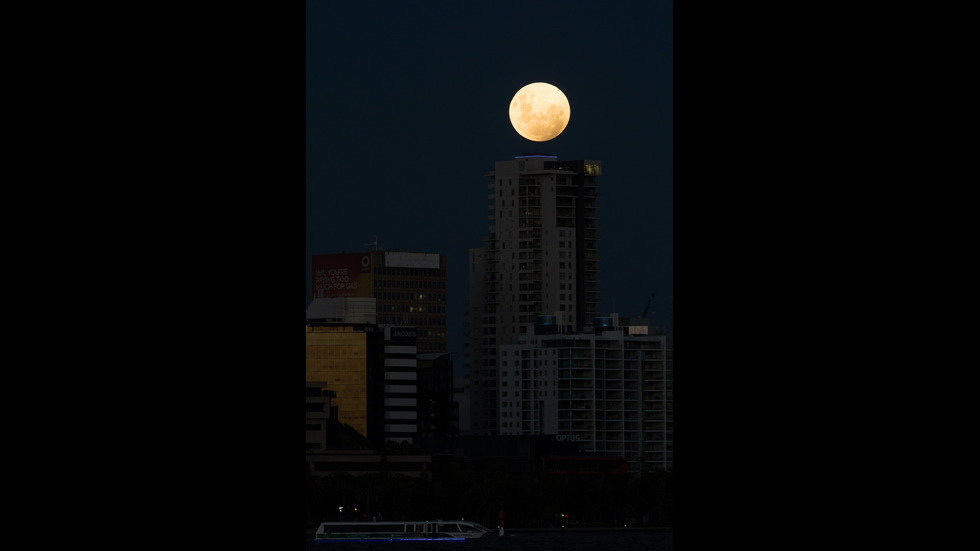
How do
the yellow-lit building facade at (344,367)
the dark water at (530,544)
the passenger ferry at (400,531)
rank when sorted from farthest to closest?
the yellow-lit building facade at (344,367), the dark water at (530,544), the passenger ferry at (400,531)

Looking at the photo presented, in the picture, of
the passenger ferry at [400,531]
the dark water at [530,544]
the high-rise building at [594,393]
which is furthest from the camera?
the high-rise building at [594,393]

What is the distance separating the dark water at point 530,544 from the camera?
108m

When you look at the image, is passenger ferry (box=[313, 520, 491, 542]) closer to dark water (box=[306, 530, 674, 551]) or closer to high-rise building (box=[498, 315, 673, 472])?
dark water (box=[306, 530, 674, 551])

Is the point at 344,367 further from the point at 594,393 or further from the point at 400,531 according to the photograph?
the point at 400,531

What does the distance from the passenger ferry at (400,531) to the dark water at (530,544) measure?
98 centimetres

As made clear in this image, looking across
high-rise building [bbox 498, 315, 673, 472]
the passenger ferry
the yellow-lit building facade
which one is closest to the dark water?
the passenger ferry

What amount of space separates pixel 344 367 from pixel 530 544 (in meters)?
54.7

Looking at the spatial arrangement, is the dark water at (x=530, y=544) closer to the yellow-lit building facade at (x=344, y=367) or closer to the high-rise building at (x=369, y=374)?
the yellow-lit building facade at (x=344, y=367)

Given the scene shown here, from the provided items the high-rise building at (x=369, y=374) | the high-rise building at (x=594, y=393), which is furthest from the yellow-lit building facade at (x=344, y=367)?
the high-rise building at (x=594, y=393)

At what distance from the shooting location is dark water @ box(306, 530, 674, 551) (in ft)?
353
